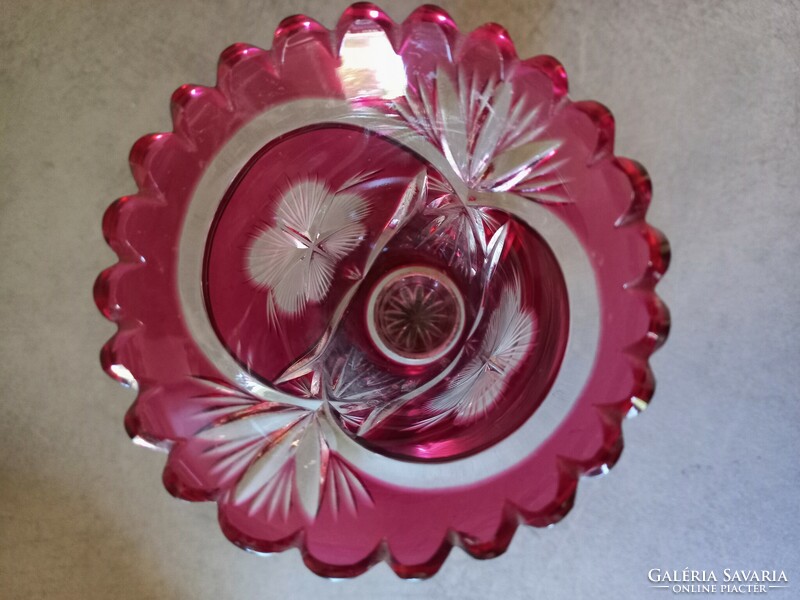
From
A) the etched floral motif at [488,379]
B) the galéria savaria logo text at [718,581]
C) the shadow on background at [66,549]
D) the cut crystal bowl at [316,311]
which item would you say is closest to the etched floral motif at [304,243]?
the cut crystal bowl at [316,311]

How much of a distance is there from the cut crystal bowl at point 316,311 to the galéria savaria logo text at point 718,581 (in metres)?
0.28

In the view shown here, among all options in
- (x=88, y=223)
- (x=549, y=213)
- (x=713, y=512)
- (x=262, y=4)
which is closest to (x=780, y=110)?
(x=549, y=213)

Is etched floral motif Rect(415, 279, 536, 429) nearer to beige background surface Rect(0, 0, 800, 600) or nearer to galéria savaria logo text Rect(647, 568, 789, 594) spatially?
beige background surface Rect(0, 0, 800, 600)

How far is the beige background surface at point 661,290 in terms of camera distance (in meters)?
0.69

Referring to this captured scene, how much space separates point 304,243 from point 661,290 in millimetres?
370

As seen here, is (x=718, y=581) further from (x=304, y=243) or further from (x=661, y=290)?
(x=304, y=243)

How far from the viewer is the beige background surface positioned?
69 centimetres

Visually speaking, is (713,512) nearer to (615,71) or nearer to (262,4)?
(615,71)

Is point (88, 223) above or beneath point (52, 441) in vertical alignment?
above

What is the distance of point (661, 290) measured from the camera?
70cm

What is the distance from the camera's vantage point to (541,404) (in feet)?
1.82

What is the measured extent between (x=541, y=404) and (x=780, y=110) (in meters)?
0.42

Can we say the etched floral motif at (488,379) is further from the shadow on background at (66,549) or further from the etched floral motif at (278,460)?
the shadow on background at (66,549)

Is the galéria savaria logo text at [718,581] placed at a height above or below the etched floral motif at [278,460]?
below
